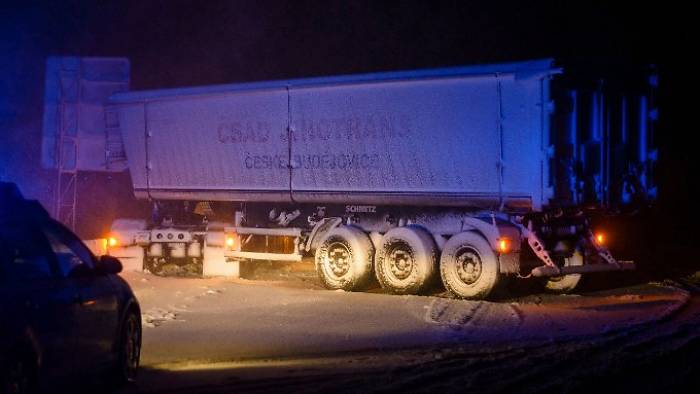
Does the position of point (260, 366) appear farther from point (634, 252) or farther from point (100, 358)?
point (634, 252)

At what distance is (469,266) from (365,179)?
272 centimetres

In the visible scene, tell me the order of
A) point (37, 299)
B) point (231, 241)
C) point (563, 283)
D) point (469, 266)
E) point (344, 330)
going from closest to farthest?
point (37, 299) < point (344, 330) < point (469, 266) < point (563, 283) < point (231, 241)

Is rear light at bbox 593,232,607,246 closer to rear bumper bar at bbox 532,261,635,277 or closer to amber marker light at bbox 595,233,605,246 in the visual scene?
amber marker light at bbox 595,233,605,246

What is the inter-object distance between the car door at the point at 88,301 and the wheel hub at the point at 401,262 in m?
9.58

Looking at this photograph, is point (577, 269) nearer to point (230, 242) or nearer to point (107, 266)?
point (230, 242)

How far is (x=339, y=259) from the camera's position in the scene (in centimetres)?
1914

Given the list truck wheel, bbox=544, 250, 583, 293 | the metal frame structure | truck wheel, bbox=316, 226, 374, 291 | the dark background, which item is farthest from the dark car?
the dark background

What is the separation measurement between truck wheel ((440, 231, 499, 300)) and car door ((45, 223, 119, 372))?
8980mm

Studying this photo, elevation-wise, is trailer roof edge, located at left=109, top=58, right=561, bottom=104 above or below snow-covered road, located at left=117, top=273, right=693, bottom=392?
above

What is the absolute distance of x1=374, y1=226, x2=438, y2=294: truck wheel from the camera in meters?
17.8

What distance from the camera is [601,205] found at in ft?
57.2

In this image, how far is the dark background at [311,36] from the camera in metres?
35.9

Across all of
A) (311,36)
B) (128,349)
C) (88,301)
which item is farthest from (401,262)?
(311,36)

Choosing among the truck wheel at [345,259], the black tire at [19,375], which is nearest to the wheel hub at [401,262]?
the truck wheel at [345,259]
